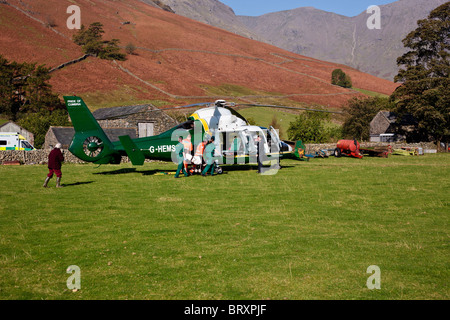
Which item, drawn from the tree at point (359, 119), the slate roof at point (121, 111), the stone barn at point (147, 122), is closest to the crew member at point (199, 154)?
the slate roof at point (121, 111)

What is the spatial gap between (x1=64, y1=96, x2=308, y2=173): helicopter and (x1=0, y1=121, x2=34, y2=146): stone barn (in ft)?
115

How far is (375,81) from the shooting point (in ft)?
473

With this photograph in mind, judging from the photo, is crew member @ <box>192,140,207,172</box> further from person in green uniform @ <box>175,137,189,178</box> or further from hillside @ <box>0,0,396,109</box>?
hillside @ <box>0,0,396,109</box>

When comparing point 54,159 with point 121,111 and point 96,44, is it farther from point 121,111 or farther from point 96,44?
point 96,44

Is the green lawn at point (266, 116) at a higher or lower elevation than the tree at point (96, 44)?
lower

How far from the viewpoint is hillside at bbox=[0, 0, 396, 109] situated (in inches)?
3374

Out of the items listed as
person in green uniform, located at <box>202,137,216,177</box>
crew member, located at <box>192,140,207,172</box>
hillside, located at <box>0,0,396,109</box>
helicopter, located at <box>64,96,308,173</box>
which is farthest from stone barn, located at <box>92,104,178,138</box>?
hillside, located at <box>0,0,396,109</box>

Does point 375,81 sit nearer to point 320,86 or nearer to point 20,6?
point 320,86

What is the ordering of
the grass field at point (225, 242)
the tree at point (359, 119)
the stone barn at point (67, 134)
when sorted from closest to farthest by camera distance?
the grass field at point (225, 242) → the stone barn at point (67, 134) → the tree at point (359, 119)

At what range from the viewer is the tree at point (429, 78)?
145 feet

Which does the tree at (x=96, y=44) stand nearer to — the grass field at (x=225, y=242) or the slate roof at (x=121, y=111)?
the slate roof at (x=121, y=111)

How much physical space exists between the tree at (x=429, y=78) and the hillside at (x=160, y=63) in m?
44.9

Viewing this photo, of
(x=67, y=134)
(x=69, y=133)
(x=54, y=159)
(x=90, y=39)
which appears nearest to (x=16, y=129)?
(x=69, y=133)

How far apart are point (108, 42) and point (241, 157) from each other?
10171 cm
